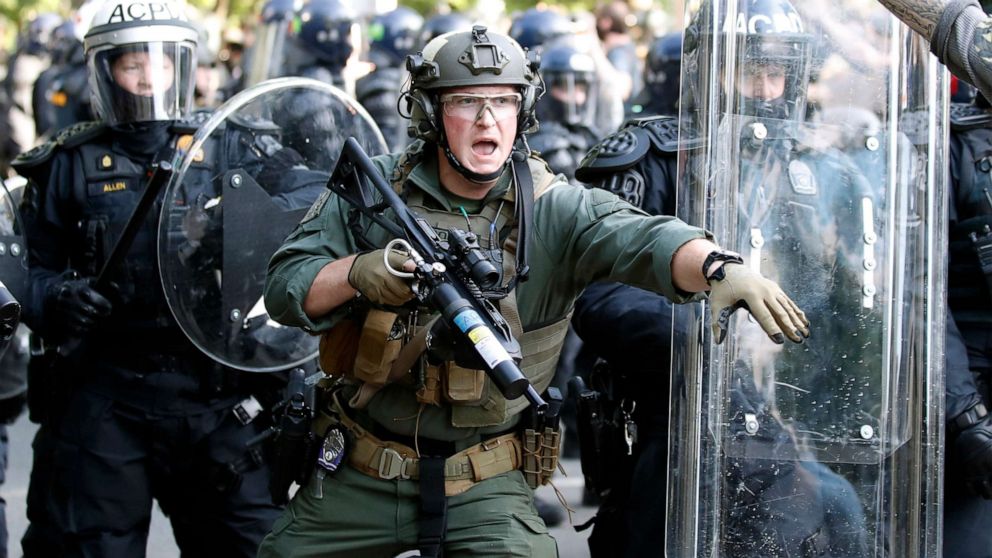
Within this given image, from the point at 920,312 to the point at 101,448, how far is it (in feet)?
8.65

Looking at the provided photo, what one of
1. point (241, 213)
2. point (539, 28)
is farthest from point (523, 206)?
point (539, 28)

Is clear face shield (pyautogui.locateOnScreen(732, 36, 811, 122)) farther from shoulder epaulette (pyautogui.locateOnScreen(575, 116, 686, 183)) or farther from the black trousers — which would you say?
the black trousers

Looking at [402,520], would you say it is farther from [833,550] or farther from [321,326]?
[833,550]

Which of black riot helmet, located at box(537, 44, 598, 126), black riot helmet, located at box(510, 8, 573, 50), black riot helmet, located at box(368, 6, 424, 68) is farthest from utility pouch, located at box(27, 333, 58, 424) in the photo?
black riot helmet, located at box(368, 6, 424, 68)

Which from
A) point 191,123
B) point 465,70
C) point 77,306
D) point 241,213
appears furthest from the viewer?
point 191,123

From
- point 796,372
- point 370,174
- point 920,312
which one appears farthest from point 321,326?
point 920,312

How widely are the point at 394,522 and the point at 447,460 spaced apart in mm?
208

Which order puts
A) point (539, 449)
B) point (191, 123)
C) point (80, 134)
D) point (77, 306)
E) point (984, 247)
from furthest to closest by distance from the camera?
1. point (191, 123)
2. point (80, 134)
3. point (77, 306)
4. point (984, 247)
5. point (539, 449)

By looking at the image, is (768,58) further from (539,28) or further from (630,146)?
(539,28)

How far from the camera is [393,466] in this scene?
401 centimetres

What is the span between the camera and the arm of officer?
3604 millimetres

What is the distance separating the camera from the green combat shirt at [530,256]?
155 inches

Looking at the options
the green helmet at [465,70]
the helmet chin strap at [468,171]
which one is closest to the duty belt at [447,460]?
the helmet chin strap at [468,171]

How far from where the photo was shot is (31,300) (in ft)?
16.6
